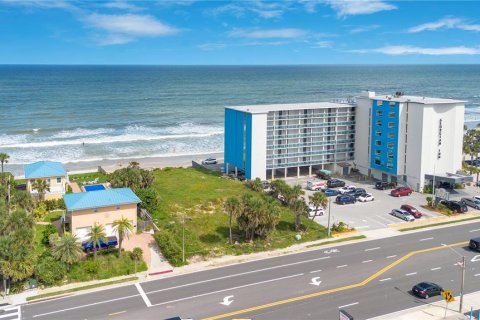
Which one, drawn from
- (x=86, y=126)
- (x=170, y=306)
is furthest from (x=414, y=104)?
(x=86, y=126)

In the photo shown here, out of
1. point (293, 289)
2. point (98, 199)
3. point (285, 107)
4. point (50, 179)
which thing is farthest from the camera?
point (285, 107)

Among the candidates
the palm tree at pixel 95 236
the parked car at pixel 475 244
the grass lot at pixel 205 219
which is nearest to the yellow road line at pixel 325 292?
the parked car at pixel 475 244

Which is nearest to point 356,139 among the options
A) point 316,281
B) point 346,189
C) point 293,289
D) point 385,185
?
point 385,185

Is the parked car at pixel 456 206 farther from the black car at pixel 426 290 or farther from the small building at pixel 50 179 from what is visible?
the small building at pixel 50 179

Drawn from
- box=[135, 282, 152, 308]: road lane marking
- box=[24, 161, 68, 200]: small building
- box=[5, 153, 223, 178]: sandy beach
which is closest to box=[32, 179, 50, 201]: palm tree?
box=[24, 161, 68, 200]: small building

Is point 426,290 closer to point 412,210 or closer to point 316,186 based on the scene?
point 412,210
